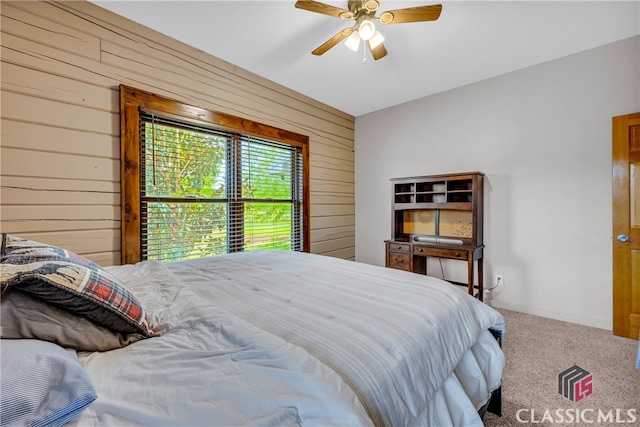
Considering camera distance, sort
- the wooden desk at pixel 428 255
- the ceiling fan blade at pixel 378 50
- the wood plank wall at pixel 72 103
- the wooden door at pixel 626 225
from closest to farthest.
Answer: the wood plank wall at pixel 72 103
the ceiling fan blade at pixel 378 50
the wooden door at pixel 626 225
the wooden desk at pixel 428 255

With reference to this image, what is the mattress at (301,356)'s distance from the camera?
2.00 feet

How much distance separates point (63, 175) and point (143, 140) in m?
0.61

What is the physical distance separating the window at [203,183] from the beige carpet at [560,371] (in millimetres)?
2449

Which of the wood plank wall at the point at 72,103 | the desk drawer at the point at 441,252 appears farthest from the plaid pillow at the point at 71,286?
the desk drawer at the point at 441,252

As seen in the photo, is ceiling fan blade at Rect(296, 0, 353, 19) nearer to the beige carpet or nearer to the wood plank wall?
the wood plank wall

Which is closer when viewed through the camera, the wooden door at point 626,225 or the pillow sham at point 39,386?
the pillow sham at point 39,386

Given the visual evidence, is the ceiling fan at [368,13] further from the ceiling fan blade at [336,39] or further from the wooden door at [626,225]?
the wooden door at [626,225]

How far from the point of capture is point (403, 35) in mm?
2443

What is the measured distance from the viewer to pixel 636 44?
2.45 metres

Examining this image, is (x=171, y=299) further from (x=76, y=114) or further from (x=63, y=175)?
(x=76, y=114)

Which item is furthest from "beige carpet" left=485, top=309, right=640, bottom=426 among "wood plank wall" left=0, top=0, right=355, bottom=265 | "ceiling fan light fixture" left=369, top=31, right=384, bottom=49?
"wood plank wall" left=0, top=0, right=355, bottom=265

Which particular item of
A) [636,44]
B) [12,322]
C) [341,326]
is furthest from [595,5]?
[12,322]

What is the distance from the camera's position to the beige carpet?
1547mm

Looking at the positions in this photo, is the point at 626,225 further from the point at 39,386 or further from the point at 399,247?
the point at 39,386
